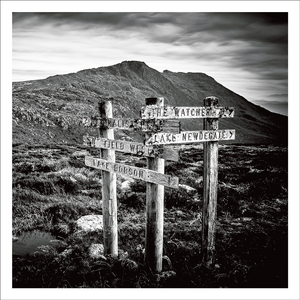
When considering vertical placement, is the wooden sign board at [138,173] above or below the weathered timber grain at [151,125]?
below

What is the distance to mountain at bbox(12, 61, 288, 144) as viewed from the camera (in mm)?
20156

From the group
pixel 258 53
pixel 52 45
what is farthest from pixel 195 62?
pixel 52 45

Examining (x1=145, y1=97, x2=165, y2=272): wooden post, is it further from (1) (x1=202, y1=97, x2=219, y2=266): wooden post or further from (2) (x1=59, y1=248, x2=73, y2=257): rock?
(2) (x1=59, y1=248, x2=73, y2=257): rock

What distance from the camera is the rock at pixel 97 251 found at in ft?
21.8

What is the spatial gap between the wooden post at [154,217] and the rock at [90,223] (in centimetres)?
287

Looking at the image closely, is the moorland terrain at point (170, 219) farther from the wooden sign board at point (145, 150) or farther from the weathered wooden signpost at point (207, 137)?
the wooden sign board at point (145, 150)

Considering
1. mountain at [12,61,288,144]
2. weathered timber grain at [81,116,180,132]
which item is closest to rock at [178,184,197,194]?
mountain at [12,61,288,144]

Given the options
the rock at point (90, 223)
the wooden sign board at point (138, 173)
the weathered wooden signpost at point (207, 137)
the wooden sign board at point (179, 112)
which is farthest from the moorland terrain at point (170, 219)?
the wooden sign board at point (179, 112)

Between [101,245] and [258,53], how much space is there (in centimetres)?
572

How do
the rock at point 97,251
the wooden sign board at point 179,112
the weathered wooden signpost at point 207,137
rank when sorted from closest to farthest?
the wooden sign board at point 179,112
the weathered wooden signpost at point 207,137
the rock at point 97,251

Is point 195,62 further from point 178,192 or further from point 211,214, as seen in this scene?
point 211,214

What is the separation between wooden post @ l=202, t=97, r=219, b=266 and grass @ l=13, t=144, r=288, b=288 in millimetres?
328

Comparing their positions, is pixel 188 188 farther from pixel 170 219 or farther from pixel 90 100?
pixel 90 100

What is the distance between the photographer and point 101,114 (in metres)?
6.47
